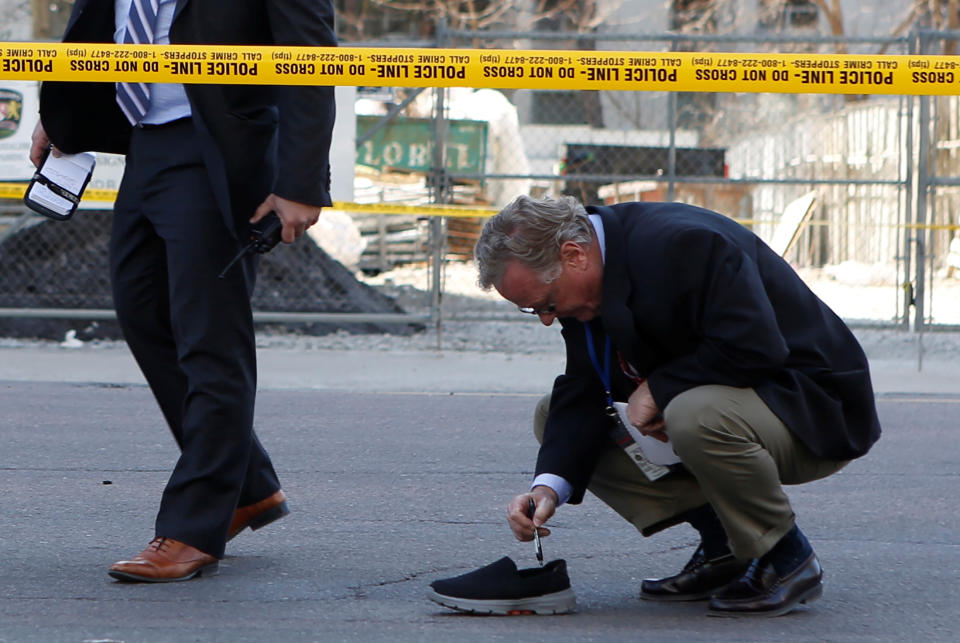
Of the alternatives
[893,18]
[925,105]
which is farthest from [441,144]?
[893,18]

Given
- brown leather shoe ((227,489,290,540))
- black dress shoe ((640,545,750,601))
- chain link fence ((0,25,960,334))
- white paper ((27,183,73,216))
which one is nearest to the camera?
black dress shoe ((640,545,750,601))

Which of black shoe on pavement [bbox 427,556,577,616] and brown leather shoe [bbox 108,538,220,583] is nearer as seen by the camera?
black shoe on pavement [bbox 427,556,577,616]

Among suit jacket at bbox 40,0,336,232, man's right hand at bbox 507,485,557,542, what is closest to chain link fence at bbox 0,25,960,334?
suit jacket at bbox 40,0,336,232

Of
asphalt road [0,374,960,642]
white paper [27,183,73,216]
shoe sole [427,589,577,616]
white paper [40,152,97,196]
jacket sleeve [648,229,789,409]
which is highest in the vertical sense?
white paper [40,152,97,196]

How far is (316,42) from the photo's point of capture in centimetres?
380

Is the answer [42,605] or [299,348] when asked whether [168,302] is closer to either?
[42,605]

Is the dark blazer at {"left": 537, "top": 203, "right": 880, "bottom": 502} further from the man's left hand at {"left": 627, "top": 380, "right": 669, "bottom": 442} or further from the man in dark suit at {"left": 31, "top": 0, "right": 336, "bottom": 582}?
the man in dark suit at {"left": 31, "top": 0, "right": 336, "bottom": 582}

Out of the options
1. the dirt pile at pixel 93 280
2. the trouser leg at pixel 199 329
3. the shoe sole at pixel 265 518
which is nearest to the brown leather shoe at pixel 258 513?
the shoe sole at pixel 265 518

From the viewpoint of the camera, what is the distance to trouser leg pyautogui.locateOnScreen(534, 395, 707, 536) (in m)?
3.51

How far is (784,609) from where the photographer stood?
348 centimetres

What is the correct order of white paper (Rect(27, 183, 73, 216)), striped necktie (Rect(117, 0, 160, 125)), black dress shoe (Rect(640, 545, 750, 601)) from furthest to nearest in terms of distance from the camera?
white paper (Rect(27, 183, 73, 216)) < striped necktie (Rect(117, 0, 160, 125)) < black dress shoe (Rect(640, 545, 750, 601))

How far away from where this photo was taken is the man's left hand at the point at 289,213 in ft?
12.0

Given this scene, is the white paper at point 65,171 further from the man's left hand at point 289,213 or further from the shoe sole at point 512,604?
the shoe sole at point 512,604

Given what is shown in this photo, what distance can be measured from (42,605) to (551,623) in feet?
4.02
